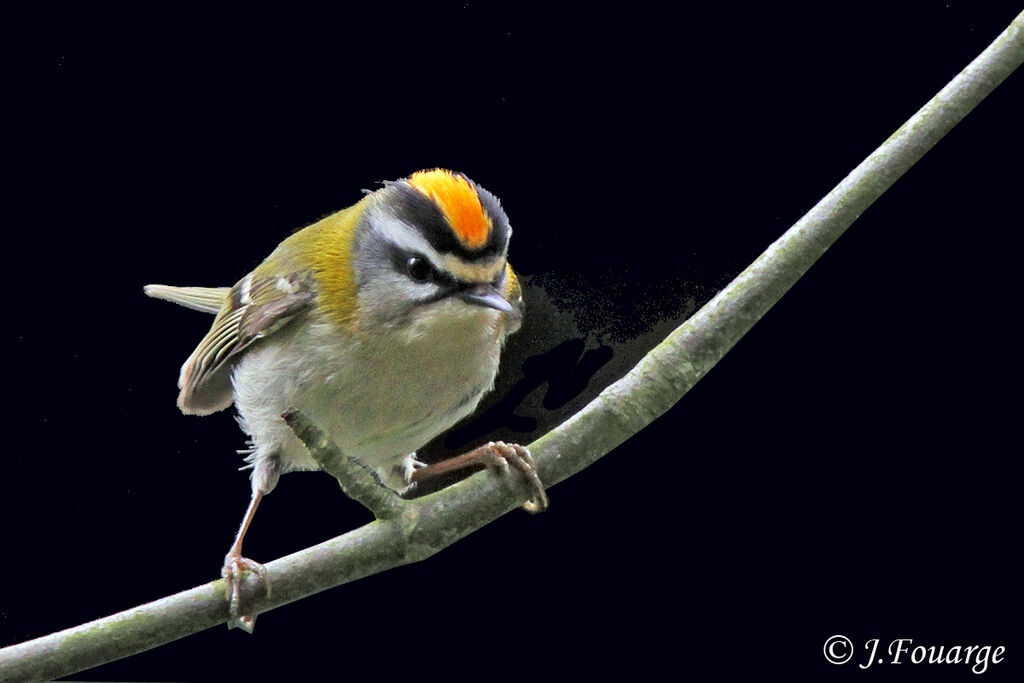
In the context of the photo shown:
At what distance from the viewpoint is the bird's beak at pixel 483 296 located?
170cm

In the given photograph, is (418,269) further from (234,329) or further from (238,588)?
(238,588)

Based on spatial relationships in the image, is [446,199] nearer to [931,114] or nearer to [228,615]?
[228,615]

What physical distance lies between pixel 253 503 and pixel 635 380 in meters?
0.77

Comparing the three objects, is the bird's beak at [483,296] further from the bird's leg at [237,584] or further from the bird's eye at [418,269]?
the bird's leg at [237,584]

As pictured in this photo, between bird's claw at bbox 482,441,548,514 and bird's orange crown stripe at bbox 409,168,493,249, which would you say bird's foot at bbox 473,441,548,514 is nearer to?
bird's claw at bbox 482,441,548,514

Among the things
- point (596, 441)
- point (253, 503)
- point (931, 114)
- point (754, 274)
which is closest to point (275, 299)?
point (253, 503)

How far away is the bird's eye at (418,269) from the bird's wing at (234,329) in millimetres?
270

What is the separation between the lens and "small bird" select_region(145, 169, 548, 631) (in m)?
1.73

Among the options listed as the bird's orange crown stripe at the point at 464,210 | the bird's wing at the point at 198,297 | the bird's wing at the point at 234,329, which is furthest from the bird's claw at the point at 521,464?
the bird's wing at the point at 198,297

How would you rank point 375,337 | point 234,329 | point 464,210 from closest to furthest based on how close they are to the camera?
point 464,210
point 375,337
point 234,329

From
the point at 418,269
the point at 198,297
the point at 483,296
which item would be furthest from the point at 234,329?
the point at 483,296

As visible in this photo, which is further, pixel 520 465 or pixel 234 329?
pixel 234 329

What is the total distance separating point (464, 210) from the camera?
170 cm

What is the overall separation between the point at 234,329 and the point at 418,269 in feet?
1.61
